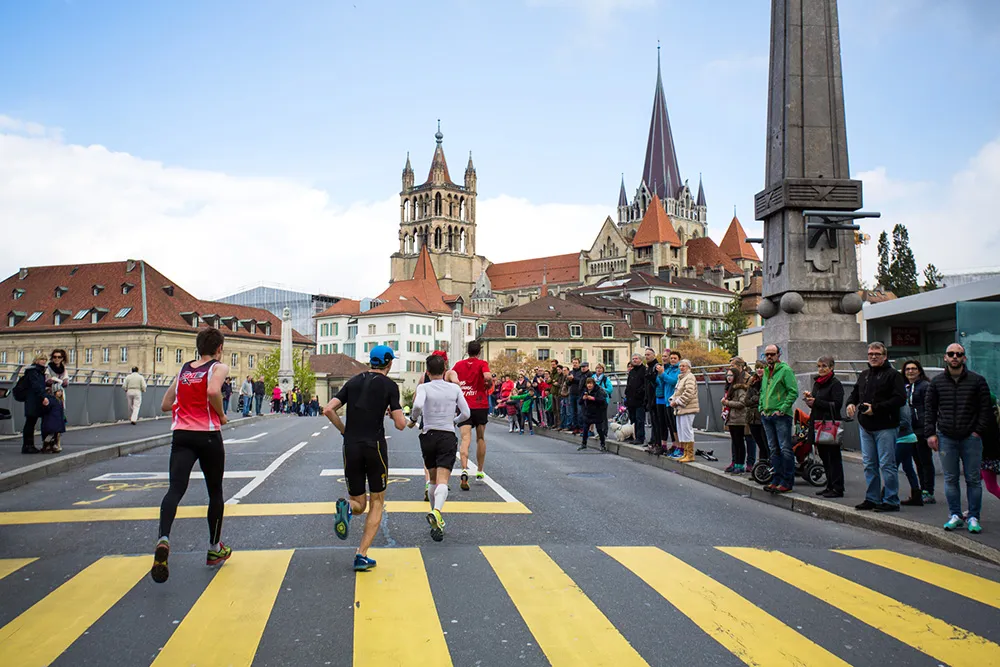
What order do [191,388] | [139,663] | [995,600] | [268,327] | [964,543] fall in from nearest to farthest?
[139,663] → [995,600] → [191,388] → [964,543] → [268,327]

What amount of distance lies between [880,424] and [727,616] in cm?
502

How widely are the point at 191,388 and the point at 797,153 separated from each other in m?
12.8

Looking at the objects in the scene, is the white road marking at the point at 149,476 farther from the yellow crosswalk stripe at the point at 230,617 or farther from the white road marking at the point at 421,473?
the yellow crosswalk stripe at the point at 230,617

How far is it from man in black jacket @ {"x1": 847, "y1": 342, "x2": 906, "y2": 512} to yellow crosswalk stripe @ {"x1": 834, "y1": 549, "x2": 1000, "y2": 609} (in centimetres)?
180

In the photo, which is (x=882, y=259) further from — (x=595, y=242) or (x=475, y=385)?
(x=475, y=385)

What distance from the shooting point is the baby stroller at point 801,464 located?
1181 centimetres

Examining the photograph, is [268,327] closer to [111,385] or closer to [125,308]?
[125,308]

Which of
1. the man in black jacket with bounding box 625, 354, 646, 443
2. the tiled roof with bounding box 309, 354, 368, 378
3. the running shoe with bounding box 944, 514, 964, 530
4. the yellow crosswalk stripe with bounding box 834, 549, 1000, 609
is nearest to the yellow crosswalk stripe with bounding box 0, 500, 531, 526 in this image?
the yellow crosswalk stripe with bounding box 834, 549, 1000, 609

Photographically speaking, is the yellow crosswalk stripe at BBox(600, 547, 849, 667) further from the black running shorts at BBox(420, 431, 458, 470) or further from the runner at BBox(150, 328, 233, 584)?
the runner at BBox(150, 328, 233, 584)

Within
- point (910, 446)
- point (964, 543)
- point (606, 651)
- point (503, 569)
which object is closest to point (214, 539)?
point (503, 569)

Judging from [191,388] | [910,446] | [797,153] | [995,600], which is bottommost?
[995,600]

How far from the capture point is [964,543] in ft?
27.2

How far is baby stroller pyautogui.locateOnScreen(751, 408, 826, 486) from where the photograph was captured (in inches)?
465

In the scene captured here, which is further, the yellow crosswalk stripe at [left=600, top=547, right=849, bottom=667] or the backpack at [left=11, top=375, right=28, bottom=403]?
the backpack at [left=11, top=375, right=28, bottom=403]
